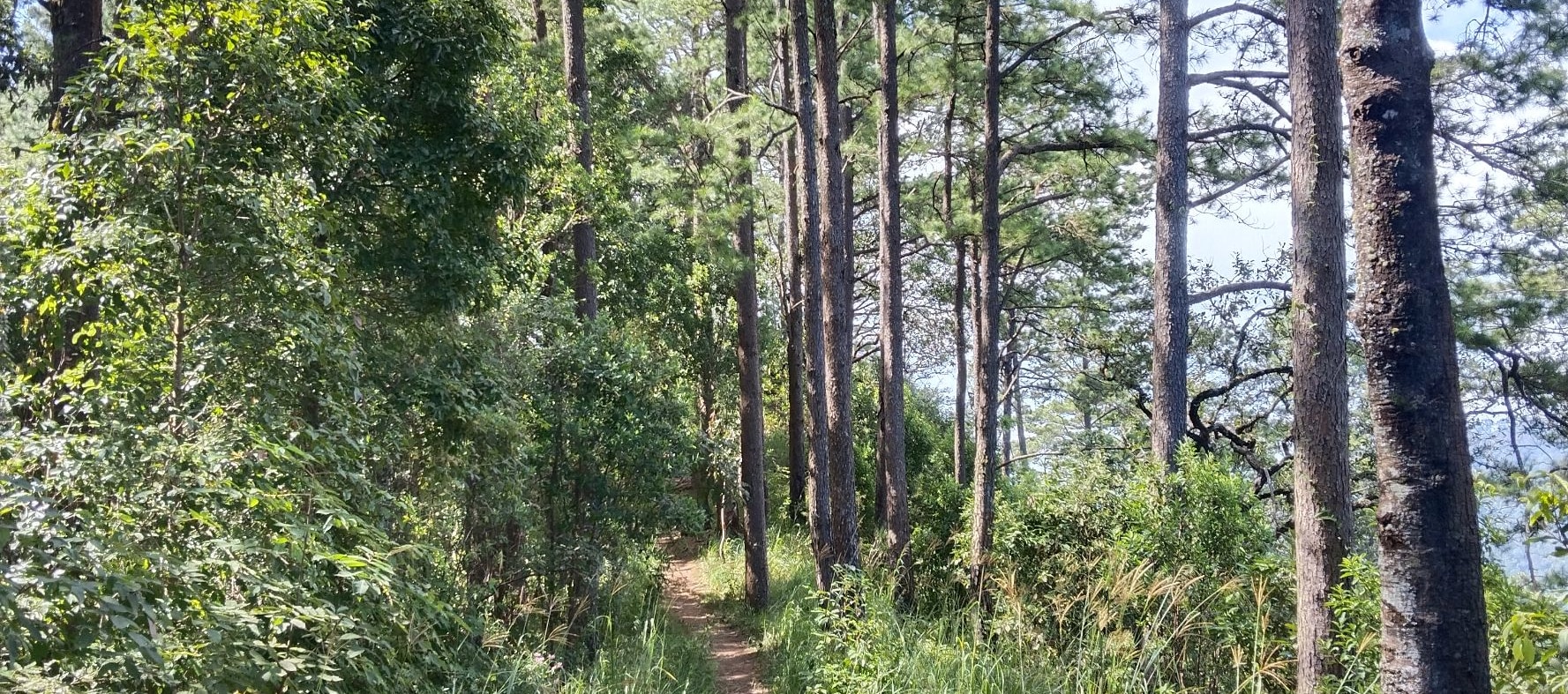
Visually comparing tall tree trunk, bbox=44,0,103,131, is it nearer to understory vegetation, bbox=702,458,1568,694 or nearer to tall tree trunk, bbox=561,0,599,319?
tall tree trunk, bbox=561,0,599,319

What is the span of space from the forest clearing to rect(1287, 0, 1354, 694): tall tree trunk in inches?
1.3

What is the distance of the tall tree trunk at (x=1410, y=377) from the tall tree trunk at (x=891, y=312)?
287 inches

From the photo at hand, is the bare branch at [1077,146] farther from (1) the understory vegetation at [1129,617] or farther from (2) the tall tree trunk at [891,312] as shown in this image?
(1) the understory vegetation at [1129,617]

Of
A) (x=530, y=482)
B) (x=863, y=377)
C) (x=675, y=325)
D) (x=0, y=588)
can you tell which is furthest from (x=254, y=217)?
(x=863, y=377)

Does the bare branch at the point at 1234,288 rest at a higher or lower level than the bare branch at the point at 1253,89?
lower

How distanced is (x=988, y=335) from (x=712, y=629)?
16.4 ft

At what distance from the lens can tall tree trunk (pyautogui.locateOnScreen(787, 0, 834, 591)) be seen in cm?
798

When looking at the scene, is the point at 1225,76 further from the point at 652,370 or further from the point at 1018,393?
the point at 1018,393

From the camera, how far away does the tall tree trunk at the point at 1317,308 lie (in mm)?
5184

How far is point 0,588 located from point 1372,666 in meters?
5.54

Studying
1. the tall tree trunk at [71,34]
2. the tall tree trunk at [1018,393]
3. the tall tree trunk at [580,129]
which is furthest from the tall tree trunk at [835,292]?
the tall tree trunk at [1018,393]

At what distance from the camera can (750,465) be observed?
12352mm

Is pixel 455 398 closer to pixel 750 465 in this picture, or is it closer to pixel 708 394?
pixel 750 465

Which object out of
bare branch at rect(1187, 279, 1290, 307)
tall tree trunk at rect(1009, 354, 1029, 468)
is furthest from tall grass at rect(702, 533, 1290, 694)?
tall tree trunk at rect(1009, 354, 1029, 468)
